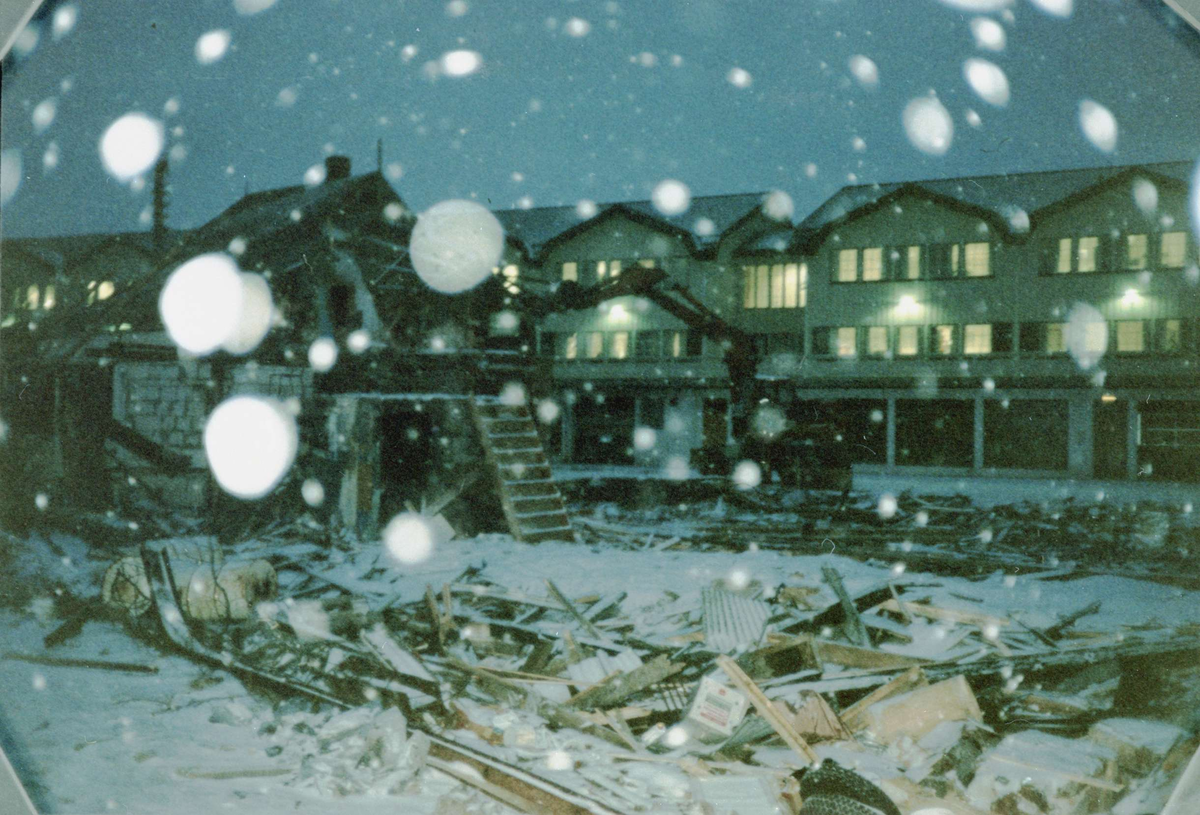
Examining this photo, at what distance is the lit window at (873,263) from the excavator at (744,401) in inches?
379

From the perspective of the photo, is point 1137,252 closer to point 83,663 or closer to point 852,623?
point 852,623

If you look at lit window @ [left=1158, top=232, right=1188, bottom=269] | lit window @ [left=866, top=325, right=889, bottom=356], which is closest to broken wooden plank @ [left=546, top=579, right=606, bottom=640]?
lit window @ [left=866, top=325, right=889, bottom=356]

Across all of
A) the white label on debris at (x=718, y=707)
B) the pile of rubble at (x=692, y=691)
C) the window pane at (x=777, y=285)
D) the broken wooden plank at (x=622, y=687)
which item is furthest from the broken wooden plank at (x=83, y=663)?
the window pane at (x=777, y=285)

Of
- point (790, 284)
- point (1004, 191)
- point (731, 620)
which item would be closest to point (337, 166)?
point (790, 284)

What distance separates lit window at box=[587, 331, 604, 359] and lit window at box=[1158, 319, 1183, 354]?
16.4 m

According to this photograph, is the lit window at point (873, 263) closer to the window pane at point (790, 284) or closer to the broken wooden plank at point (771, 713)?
the window pane at point (790, 284)

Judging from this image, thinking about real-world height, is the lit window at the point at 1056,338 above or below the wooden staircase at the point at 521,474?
above

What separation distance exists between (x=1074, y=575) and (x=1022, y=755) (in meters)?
5.61

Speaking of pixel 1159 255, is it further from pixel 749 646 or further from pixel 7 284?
pixel 7 284

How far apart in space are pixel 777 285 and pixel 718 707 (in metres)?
22.3

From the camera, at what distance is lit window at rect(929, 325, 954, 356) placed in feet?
79.5

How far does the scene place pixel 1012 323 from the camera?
77.6ft

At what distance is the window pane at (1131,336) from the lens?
22.4m

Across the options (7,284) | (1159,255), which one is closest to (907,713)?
(7,284)
